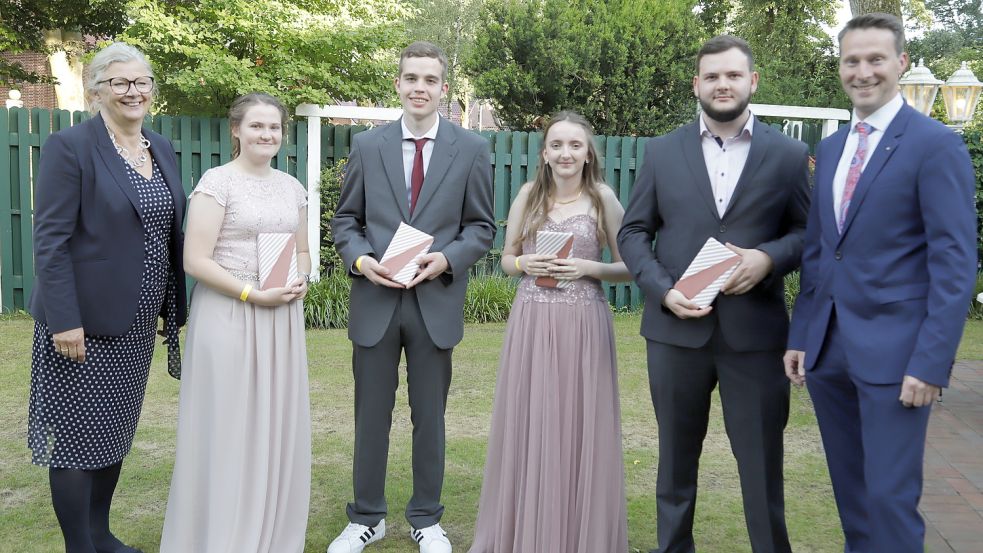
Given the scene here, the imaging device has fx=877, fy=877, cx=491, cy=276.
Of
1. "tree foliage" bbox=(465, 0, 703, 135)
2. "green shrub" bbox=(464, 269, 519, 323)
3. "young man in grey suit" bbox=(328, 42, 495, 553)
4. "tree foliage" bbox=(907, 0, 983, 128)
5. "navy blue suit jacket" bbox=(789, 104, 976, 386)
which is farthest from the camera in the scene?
"tree foliage" bbox=(907, 0, 983, 128)

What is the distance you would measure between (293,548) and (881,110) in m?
3.07

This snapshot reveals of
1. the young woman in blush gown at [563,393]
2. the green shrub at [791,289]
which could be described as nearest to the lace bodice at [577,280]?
the young woman in blush gown at [563,393]

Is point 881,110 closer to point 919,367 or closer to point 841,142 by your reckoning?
point 841,142

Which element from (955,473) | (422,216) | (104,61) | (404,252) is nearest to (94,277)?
(104,61)

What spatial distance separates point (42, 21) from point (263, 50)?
374 inches

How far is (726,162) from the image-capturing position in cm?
358

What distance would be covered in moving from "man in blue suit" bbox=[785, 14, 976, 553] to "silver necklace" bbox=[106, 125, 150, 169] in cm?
281

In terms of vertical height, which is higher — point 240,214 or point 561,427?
point 240,214

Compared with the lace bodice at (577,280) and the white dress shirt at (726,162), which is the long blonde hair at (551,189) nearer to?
the lace bodice at (577,280)

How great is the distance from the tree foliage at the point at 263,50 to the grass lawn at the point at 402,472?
13.0 ft

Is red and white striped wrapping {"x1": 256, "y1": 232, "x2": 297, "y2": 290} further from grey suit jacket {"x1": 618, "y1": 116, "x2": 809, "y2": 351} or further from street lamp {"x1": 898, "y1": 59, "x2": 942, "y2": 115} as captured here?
street lamp {"x1": 898, "y1": 59, "x2": 942, "y2": 115}

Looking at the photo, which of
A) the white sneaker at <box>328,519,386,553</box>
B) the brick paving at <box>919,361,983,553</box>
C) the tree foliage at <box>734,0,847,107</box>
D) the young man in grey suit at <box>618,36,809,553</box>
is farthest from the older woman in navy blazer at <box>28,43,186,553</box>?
the tree foliage at <box>734,0,847,107</box>

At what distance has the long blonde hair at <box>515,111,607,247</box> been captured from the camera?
159 inches

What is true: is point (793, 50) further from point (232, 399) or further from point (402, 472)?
point (232, 399)
